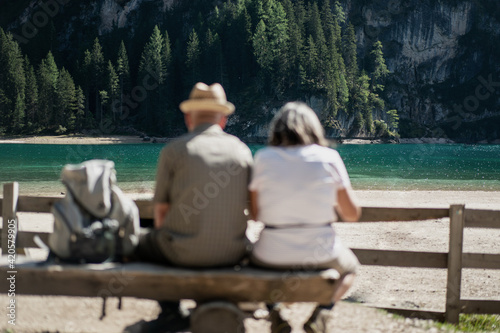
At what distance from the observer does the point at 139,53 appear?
357 ft

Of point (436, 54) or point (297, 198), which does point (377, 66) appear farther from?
point (297, 198)

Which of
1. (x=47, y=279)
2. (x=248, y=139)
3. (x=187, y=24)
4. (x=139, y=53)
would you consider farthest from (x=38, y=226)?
(x=187, y=24)

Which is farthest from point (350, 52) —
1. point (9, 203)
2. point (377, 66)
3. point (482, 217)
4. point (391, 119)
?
point (9, 203)

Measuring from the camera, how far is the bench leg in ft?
11.3

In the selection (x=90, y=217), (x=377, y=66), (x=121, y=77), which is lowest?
(x=90, y=217)

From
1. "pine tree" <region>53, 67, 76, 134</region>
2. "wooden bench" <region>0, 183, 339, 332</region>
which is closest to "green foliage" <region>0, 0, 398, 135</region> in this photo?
"pine tree" <region>53, 67, 76, 134</region>

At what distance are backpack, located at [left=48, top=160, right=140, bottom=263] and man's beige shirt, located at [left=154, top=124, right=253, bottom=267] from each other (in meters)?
0.31

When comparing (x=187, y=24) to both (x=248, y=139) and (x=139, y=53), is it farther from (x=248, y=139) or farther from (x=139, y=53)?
(x=248, y=139)

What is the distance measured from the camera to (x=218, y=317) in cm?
346

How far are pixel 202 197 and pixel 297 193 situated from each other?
0.67 metres

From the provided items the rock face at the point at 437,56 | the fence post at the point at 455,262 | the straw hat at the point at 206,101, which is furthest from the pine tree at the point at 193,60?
the straw hat at the point at 206,101

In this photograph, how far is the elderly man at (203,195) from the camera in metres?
3.41

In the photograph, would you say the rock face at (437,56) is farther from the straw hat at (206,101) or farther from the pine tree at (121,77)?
the straw hat at (206,101)

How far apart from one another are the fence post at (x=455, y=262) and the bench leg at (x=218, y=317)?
2.67 metres
